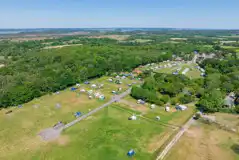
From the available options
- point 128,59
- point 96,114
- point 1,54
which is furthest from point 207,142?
point 1,54

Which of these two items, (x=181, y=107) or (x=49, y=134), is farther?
(x=181, y=107)

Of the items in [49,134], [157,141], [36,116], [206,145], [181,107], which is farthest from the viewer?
[181,107]

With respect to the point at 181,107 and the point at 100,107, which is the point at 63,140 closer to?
the point at 100,107

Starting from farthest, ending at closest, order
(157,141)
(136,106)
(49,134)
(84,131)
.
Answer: (136,106), (84,131), (49,134), (157,141)

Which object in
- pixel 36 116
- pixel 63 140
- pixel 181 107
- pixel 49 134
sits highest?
pixel 181 107

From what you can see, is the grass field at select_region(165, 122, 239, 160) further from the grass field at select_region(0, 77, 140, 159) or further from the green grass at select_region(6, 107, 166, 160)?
the grass field at select_region(0, 77, 140, 159)

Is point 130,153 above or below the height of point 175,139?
above

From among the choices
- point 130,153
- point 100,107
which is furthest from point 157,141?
point 100,107
